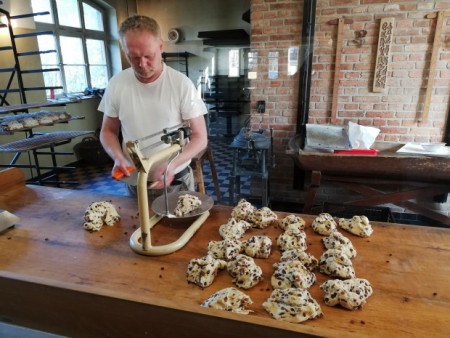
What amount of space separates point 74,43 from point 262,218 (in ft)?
17.9

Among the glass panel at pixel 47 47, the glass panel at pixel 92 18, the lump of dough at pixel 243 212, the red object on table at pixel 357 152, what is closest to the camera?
the lump of dough at pixel 243 212

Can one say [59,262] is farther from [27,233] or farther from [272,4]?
[272,4]

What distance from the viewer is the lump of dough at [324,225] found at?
3.92 ft

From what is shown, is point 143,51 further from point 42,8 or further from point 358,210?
point 42,8

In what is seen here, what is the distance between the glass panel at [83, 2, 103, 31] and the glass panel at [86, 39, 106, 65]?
246 millimetres

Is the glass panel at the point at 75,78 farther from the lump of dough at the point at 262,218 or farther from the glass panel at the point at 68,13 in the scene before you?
the lump of dough at the point at 262,218

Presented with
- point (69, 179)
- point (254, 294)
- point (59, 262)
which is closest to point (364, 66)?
point (254, 294)

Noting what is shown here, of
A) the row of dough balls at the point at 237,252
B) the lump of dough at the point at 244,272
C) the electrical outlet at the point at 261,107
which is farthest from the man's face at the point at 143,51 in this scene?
the electrical outlet at the point at 261,107

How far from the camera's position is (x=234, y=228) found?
3.93 ft

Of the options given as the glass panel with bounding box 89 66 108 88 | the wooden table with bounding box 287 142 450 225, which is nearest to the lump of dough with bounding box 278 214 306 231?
the wooden table with bounding box 287 142 450 225

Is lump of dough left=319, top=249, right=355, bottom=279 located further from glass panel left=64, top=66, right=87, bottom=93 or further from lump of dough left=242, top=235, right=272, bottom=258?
glass panel left=64, top=66, right=87, bottom=93

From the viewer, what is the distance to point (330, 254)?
1.00 meters

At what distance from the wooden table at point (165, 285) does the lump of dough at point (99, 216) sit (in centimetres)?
3

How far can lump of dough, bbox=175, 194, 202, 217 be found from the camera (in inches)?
49.6
